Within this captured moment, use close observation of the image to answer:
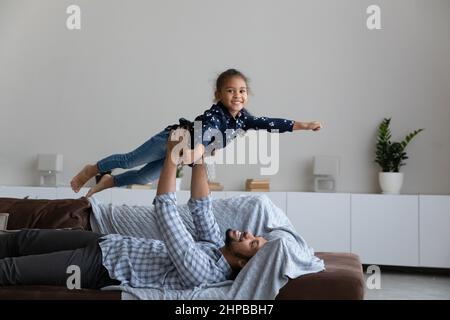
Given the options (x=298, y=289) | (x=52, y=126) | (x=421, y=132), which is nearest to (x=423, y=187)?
(x=421, y=132)

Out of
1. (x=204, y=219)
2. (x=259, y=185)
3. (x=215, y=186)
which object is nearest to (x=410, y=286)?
(x=259, y=185)

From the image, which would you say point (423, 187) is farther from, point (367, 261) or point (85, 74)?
point (85, 74)

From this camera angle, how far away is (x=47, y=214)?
10.8 feet

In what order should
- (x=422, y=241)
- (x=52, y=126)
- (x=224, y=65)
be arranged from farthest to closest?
(x=52, y=126) < (x=224, y=65) < (x=422, y=241)

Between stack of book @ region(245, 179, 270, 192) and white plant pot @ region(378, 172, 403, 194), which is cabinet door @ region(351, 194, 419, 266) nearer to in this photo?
white plant pot @ region(378, 172, 403, 194)

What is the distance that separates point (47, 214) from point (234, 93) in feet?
4.59

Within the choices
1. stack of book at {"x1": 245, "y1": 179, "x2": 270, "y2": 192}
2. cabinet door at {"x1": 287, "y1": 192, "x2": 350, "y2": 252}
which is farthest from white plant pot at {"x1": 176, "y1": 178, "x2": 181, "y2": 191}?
cabinet door at {"x1": 287, "y1": 192, "x2": 350, "y2": 252}

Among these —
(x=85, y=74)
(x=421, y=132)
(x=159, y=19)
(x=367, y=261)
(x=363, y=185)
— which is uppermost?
(x=159, y=19)

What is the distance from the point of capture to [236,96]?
286cm

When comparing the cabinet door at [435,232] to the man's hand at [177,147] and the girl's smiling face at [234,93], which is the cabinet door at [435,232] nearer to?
the girl's smiling face at [234,93]

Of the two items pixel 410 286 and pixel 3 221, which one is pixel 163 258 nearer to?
pixel 3 221

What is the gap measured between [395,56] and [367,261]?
1957 millimetres

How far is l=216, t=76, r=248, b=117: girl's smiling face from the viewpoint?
2848mm

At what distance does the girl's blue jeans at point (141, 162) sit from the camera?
313 centimetres
